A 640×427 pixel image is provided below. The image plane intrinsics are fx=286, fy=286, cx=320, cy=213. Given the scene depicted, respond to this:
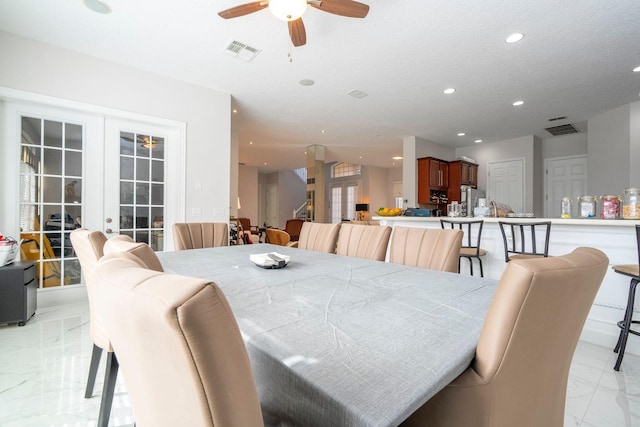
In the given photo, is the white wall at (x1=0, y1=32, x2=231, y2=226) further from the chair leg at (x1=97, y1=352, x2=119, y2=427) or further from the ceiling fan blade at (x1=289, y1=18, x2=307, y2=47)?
the chair leg at (x1=97, y1=352, x2=119, y2=427)

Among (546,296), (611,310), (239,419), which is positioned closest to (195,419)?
(239,419)

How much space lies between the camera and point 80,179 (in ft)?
10.7

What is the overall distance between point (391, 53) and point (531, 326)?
3220 mm

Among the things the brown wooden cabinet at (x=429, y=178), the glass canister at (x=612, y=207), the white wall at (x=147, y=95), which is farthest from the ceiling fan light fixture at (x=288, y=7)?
the brown wooden cabinet at (x=429, y=178)

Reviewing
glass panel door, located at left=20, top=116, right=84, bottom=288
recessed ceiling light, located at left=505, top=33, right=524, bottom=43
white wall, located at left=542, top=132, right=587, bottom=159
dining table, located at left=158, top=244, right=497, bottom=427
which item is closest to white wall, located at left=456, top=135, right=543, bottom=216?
white wall, located at left=542, top=132, right=587, bottom=159

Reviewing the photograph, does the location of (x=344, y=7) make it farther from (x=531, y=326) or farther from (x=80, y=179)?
(x=80, y=179)

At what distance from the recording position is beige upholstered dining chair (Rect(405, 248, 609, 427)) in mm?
609

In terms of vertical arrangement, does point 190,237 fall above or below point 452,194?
below

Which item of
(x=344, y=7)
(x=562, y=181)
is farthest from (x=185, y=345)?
(x=562, y=181)

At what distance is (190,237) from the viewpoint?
2.73 m

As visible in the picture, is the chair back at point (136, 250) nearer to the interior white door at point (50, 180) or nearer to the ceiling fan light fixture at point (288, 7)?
the ceiling fan light fixture at point (288, 7)

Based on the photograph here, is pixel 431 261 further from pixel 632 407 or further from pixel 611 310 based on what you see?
→ pixel 611 310

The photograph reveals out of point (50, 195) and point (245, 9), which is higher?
point (245, 9)

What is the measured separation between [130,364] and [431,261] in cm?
161
